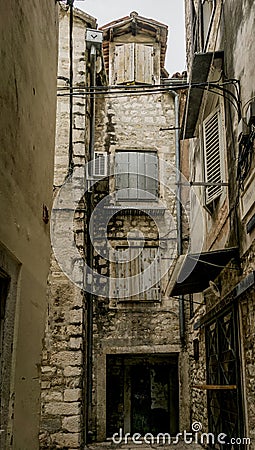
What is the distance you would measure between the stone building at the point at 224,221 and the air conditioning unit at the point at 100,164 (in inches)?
106

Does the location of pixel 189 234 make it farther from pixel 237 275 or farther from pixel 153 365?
pixel 237 275

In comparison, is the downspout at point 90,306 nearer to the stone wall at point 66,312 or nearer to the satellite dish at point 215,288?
the stone wall at point 66,312

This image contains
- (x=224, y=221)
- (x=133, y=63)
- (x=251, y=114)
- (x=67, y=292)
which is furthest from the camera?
(x=133, y=63)

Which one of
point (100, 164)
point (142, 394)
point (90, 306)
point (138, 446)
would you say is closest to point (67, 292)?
point (90, 306)

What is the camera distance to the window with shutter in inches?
285

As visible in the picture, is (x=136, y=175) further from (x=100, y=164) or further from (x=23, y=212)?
(x=23, y=212)

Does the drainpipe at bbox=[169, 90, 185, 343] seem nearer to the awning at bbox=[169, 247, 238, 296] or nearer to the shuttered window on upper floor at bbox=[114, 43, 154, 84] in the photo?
the shuttered window on upper floor at bbox=[114, 43, 154, 84]

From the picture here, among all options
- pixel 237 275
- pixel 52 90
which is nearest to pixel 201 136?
pixel 237 275

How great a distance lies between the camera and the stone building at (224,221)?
562 centimetres

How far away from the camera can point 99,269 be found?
1091 cm

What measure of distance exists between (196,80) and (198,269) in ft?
9.22

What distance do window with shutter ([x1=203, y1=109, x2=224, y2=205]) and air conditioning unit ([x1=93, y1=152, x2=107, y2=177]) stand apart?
3.84 meters

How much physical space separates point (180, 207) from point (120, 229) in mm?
1451

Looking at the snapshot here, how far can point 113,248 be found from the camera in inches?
437
